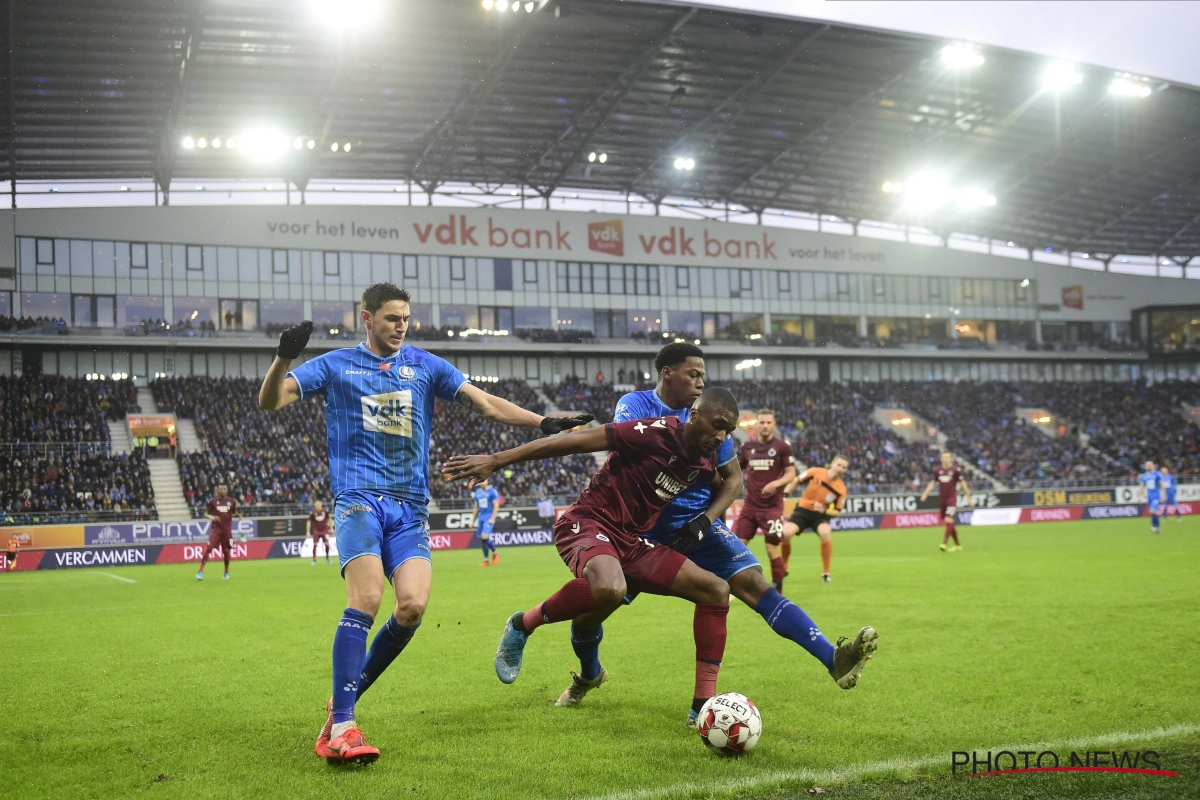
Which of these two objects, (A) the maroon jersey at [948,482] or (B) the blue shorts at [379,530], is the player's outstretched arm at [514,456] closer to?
(B) the blue shorts at [379,530]

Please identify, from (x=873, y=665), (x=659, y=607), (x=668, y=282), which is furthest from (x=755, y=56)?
(x=873, y=665)

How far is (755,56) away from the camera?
40.2 m

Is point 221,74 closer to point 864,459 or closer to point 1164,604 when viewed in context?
point 864,459

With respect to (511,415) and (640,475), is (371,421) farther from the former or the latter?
(640,475)

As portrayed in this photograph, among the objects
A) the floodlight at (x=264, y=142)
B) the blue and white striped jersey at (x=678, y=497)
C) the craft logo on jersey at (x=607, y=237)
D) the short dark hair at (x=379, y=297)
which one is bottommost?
the blue and white striped jersey at (x=678, y=497)

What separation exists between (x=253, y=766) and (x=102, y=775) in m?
0.75

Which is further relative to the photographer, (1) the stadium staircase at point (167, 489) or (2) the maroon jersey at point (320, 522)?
(1) the stadium staircase at point (167, 489)

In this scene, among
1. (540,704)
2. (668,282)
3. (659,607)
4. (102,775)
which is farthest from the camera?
(668,282)

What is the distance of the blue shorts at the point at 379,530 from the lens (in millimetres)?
5602

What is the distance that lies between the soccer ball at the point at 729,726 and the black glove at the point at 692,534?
1.04m

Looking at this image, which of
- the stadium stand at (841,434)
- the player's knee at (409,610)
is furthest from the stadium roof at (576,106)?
the player's knee at (409,610)

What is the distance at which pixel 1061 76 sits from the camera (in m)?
42.3

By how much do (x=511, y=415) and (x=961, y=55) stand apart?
4021cm

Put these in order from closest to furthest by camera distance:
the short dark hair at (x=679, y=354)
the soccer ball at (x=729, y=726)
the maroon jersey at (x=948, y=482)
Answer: the soccer ball at (x=729, y=726)
the short dark hair at (x=679, y=354)
the maroon jersey at (x=948, y=482)
